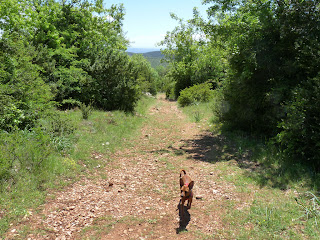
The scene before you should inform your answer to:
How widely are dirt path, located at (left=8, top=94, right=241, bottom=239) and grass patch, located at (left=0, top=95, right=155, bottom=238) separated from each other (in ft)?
1.21

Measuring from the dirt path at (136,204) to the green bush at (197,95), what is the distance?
1320 cm

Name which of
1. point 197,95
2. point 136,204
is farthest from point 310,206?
point 197,95

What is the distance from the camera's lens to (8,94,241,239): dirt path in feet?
13.5

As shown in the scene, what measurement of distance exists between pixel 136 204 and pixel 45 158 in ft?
9.26

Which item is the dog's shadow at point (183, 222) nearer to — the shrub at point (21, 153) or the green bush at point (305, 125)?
the shrub at point (21, 153)

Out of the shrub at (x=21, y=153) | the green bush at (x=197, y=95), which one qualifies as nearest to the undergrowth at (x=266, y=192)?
the shrub at (x=21, y=153)

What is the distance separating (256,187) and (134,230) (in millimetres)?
3282

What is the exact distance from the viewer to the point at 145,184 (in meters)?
6.27

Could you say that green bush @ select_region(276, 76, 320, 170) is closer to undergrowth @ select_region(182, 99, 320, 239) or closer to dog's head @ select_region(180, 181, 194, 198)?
undergrowth @ select_region(182, 99, 320, 239)

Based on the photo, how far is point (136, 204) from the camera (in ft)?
17.1

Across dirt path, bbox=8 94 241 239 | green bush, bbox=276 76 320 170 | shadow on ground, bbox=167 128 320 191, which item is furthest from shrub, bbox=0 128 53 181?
green bush, bbox=276 76 320 170

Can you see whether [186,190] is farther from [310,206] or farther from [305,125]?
[305,125]

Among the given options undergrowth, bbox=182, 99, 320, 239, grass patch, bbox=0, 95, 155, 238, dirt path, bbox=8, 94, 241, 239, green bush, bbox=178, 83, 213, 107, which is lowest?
dirt path, bbox=8, 94, 241, 239

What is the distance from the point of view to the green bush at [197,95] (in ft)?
68.7
